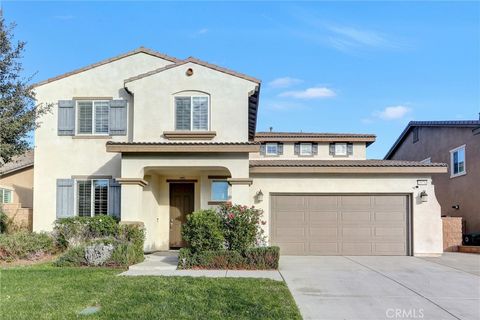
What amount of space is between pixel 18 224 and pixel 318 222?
35.4ft

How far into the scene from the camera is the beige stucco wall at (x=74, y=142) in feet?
53.1

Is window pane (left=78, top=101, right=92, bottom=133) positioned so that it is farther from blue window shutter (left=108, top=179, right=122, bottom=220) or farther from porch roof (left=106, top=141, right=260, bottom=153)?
porch roof (left=106, top=141, right=260, bottom=153)

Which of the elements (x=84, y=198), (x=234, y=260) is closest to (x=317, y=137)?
(x=84, y=198)

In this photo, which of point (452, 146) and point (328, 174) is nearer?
point (328, 174)

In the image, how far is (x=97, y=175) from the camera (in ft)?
53.0

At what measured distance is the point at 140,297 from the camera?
26.7ft

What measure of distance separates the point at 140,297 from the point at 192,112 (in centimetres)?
867

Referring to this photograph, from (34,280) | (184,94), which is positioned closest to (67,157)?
(184,94)

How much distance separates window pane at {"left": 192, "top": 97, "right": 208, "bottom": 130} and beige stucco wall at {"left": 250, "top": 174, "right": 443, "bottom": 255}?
252 cm

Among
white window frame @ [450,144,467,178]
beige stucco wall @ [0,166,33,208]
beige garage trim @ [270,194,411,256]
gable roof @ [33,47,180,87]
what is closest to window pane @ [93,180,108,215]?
gable roof @ [33,47,180,87]

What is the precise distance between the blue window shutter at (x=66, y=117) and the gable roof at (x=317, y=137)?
44.0ft

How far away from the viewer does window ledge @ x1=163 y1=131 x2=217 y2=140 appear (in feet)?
50.5

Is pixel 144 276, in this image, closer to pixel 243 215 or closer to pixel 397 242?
pixel 243 215

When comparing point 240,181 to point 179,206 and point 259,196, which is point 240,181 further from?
point 179,206
